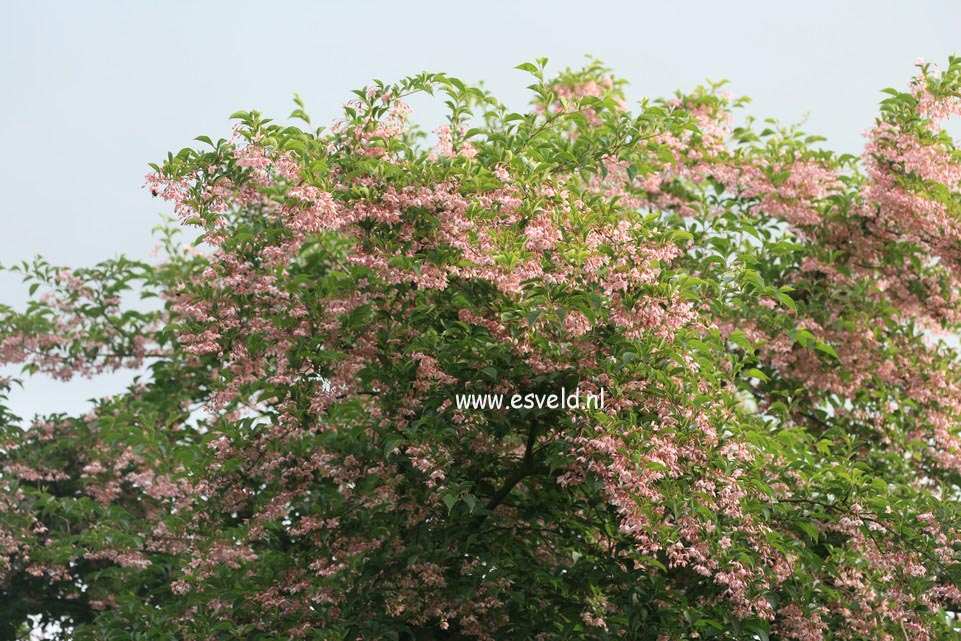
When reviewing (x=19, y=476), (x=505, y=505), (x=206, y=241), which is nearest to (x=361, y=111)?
(x=206, y=241)

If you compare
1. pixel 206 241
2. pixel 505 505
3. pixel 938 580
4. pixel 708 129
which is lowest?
pixel 938 580

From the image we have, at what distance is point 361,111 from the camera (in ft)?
24.6

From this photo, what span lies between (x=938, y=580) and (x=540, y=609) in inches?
102

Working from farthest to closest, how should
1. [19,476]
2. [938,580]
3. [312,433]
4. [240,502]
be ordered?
[19,476] → [312,433] → [240,502] → [938,580]

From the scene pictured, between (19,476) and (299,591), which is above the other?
(19,476)

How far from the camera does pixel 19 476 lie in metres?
11.8

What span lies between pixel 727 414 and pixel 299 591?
3165 millimetres

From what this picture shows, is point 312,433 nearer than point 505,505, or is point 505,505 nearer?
point 505,505

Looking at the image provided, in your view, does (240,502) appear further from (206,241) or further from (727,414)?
(727,414)

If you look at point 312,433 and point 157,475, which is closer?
point 312,433

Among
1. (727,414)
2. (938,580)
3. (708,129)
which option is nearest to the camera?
(727,414)

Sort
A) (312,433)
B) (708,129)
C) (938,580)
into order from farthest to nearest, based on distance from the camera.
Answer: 1. (708,129)
2. (312,433)
3. (938,580)

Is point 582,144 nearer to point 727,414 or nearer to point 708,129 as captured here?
point 727,414

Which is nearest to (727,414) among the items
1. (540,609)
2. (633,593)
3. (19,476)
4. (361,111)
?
(633,593)
